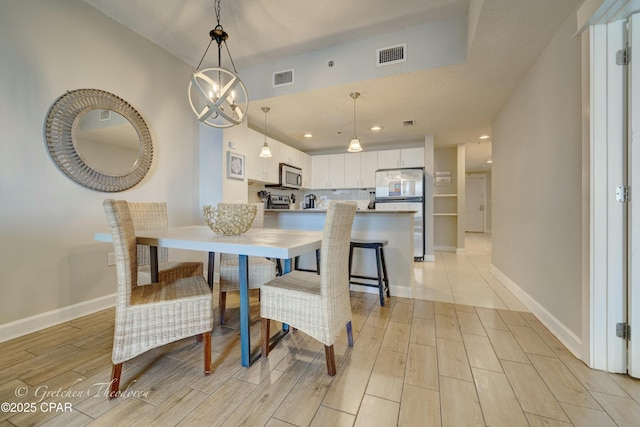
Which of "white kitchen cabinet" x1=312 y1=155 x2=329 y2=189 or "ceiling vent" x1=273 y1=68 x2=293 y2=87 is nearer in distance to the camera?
"ceiling vent" x1=273 y1=68 x2=293 y2=87

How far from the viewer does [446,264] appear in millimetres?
4309

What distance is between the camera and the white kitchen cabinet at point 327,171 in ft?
17.7

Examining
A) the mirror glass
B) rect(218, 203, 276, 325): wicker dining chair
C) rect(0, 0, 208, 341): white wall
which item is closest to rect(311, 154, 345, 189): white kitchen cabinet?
rect(0, 0, 208, 341): white wall

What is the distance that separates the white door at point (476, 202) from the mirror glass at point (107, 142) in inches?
400

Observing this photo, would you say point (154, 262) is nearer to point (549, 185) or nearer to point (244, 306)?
point (244, 306)

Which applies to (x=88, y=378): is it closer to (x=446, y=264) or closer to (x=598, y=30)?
(x=598, y=30)

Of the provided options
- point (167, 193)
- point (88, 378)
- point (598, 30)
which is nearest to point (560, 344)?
point (598, 30)

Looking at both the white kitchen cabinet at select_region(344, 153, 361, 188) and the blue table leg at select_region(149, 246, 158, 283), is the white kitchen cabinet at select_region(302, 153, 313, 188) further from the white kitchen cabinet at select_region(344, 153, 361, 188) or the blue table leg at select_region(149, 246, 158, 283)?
the blue table leg at select_region(149, 246, 158, 283)

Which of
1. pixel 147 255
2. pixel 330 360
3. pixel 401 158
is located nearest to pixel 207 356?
pixel 330 360

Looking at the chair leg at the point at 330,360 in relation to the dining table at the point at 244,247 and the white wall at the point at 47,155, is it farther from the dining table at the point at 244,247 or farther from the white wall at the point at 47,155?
the white wall at the point at 47,155

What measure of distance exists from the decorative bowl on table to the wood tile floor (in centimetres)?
78

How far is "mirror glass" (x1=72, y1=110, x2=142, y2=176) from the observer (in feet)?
7.08

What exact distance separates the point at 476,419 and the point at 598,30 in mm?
2144

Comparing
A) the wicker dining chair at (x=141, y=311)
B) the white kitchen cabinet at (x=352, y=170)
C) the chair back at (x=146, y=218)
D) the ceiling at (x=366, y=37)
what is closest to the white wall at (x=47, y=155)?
the ceiling at (x=366, y=37)
